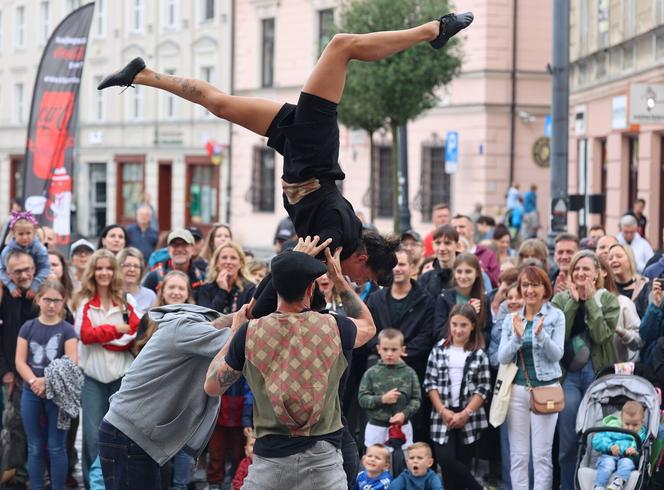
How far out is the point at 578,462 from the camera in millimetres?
9906

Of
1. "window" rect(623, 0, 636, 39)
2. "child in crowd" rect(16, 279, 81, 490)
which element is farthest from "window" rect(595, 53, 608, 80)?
"child in crowd" rect(16, 279, 81, 490)

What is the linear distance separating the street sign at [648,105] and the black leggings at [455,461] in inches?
262

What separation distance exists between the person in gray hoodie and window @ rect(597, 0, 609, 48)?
21.2 metres

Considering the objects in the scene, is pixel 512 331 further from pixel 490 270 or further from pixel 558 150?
pixel 558 150

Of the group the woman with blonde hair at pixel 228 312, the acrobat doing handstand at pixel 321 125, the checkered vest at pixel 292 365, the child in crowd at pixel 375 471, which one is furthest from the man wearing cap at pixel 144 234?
the checkered vest at pixel 292 365

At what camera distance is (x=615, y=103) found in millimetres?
24375

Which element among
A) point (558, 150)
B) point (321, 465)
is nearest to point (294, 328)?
point (321, 465)

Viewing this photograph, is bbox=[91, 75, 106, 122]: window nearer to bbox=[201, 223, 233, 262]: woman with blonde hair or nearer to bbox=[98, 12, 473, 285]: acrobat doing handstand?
bbox=[201, 223, 233, 262]: woman with blonde hair

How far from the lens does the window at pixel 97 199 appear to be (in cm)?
5016

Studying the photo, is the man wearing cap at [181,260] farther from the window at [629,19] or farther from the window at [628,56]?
the window at [629,19]

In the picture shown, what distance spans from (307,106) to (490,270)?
642 cm

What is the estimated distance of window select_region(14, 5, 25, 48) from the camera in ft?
181

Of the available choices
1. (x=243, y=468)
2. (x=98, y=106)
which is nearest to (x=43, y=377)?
(x=243, y=468)

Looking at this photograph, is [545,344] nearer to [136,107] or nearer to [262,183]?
[262,183]
